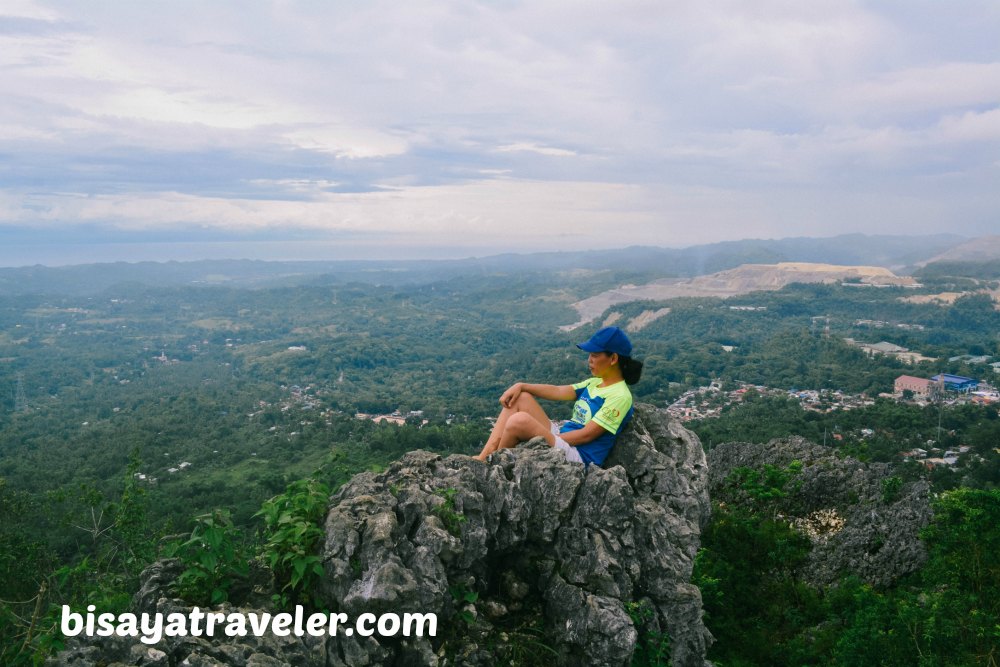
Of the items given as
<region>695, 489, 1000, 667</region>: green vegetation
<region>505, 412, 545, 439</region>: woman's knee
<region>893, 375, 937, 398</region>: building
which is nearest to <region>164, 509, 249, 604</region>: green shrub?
<region>505, 412, 545, 439</region>: woman's knee

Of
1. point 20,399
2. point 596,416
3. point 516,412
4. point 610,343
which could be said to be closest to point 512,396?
point 516,412

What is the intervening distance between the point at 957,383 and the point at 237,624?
80.3 m

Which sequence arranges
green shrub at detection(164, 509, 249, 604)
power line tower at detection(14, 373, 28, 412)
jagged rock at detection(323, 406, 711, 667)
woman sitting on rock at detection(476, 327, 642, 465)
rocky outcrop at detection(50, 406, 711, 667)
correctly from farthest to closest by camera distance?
1. power line tower at detection(14, 373, 28, 412)
2. woman sitting on rock at detection(476, 327, 642, 465)
3. jagged rock at detection(323, 406, 711, 667)
4. green shrub at detection(164, 509, 249, 604)
5. rocky outcrop at detection(50, 406, 711, 667)

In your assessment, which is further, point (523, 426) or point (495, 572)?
point (523, 426)

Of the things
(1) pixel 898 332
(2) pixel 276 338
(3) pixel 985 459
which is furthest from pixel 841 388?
(2) pixel 276 338

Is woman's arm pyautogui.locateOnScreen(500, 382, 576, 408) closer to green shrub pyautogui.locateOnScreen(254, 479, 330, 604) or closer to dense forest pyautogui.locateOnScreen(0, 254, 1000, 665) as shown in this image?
dense forest pyautogui.locateOnScreen(0, 254, 1000, 665)

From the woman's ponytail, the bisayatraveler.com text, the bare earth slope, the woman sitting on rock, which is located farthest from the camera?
the bare earth slope

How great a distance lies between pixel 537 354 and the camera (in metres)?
108

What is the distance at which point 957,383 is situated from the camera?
64812mm

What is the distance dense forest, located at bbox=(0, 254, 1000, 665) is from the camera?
7980mm

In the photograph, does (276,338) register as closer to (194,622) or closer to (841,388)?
(841,388)

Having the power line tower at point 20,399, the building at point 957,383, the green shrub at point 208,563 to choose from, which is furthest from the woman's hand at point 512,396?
the power line tower at point 20,399

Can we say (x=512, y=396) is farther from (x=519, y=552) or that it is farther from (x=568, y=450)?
(x=519, y=552)

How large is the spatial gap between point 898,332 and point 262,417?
116607mm
